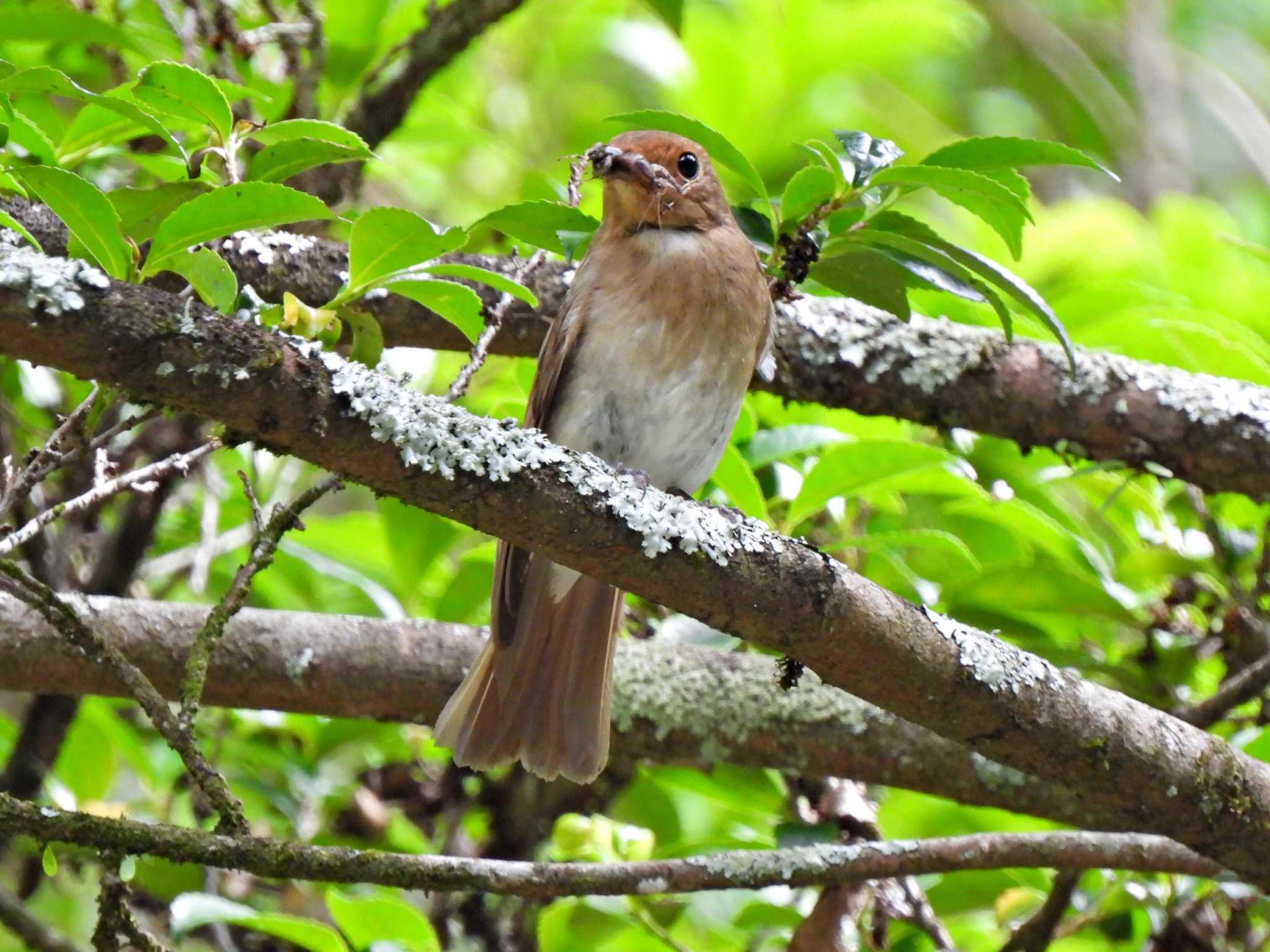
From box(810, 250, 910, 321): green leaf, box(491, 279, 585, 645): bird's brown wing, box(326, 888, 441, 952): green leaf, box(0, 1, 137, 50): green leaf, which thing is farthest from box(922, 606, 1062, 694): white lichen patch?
box(0, 1, 137, 50): green leaf

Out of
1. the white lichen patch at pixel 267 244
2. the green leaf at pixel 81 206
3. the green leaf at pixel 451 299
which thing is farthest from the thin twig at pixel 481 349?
the green leaf at pixel 81 206

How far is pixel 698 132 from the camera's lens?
2258 mm

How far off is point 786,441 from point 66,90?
5.19 ft

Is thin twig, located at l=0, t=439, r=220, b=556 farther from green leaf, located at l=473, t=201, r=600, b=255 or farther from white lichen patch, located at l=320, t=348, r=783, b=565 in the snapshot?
green leaf, located at l=473, t=201, r=600, b=255

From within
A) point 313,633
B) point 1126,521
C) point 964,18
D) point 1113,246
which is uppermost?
point 964,18

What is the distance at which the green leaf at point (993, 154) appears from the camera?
2311 mm

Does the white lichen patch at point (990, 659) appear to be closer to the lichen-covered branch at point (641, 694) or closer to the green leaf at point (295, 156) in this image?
the lichen-covered branch at point (641, 694)

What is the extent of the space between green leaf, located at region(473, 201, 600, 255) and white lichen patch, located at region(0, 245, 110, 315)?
74 centimetres

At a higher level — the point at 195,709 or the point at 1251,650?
the point at 1251,650

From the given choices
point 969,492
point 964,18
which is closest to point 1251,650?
point 969,492

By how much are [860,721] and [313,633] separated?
1.08 meters

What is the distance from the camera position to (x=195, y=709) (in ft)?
6.47

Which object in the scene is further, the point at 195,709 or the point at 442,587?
the point at 442,587

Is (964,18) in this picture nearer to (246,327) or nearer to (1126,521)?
(1126,521)
